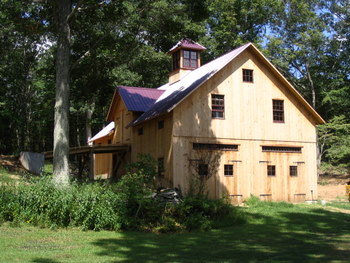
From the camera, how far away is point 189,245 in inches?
442

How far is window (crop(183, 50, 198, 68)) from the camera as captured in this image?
1117 inches

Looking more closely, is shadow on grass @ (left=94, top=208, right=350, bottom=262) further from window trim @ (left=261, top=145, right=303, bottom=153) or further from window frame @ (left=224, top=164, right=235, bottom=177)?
window trim @ (left=261, top=145, right=303, bottom=153)

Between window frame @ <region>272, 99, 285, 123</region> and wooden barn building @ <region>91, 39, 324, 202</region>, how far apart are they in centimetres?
5

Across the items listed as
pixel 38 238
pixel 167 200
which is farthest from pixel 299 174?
pixel 38 238

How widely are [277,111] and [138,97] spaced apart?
860cm

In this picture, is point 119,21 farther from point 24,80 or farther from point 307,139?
point 24,80

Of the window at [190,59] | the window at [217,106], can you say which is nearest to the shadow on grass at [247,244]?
the window at [217,106]

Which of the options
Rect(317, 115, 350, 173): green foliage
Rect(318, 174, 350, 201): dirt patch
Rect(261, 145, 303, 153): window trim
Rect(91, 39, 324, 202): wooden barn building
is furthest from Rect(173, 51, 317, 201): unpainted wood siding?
Rect(317, 115, 350, 173): green foliage

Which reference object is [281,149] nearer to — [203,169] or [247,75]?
[247,75]

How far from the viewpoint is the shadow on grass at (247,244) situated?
938 centimetres

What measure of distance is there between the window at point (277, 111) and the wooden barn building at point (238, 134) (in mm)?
53

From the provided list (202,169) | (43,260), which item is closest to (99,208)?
(43,260)

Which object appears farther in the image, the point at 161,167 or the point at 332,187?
the point at 332,187

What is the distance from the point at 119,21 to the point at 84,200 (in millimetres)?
9326
